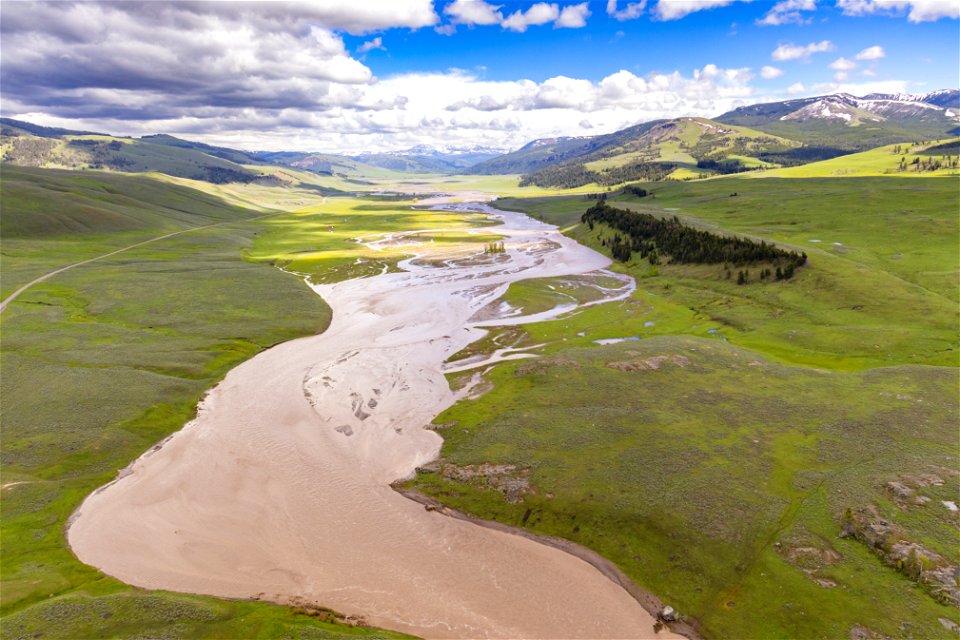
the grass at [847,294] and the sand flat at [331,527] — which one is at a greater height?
the grass at [847,294]

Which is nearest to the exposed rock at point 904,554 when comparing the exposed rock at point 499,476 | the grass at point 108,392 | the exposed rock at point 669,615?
the exposed rock at point 669,615

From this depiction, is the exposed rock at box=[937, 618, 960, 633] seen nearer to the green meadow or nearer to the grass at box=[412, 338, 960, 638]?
the green meadow

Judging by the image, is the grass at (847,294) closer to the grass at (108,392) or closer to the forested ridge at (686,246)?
the forested ridge at (686,246)

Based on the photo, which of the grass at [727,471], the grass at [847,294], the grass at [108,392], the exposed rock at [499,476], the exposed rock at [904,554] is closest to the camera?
the exposed rock at [904,554]

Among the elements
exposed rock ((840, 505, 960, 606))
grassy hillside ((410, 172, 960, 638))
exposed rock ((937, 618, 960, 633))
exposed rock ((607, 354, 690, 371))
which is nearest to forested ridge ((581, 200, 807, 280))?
grassy hillside ((410, 172, 960, 638))

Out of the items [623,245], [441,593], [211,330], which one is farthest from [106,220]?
[441,593]

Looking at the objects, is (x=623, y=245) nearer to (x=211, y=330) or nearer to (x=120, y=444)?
(x=211, y=330)
